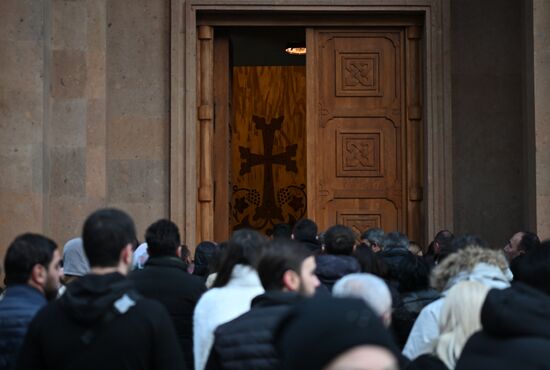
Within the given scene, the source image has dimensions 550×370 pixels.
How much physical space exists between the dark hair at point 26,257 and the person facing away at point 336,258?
A: 8.55ft

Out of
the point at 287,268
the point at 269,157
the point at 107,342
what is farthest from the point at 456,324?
the point at 269,157

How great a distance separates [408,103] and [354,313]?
11.9 metres

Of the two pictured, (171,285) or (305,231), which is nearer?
(171,285)

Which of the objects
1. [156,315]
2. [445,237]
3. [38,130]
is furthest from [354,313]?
[38,130]

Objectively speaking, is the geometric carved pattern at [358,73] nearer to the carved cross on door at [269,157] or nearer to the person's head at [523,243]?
the person's head at [523,243]

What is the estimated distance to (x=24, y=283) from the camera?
579 cm

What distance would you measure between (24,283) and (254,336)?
1245 millimetres

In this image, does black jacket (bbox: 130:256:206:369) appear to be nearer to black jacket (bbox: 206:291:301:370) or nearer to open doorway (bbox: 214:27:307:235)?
black jacket (bbox: 206:291:301:370)

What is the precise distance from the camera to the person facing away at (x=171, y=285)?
6949 millimetres

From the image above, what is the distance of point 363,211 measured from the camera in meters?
14.7

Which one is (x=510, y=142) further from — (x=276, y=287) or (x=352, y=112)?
(x=276, y=287)

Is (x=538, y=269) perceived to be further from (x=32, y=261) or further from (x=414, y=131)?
(x=414, y=131)

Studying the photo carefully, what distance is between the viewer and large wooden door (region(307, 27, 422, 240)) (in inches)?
576

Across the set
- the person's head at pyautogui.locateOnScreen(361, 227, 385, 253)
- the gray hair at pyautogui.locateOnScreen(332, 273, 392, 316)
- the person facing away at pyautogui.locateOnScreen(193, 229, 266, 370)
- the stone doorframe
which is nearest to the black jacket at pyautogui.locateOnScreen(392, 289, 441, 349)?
the person facing away at pyautogui.locateOnScreen(193, 229, 266, 370)
